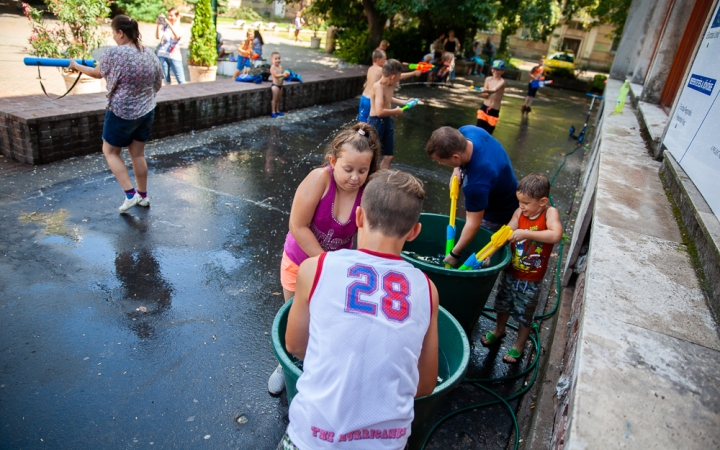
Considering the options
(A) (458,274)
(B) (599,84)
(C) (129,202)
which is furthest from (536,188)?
(B) (599,84)

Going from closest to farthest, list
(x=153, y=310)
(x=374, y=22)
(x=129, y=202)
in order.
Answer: (x=153, y=310)
(x=129, y=202)
(x=374, y=22)

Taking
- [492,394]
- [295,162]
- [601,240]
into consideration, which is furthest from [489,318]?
[295,162]

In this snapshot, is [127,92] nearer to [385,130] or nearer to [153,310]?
[153,310]

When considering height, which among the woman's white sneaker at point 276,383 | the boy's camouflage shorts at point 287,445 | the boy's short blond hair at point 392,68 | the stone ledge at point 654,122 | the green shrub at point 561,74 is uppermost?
the boy's short blond hair at point 392,68

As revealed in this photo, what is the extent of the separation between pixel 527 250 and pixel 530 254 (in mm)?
29

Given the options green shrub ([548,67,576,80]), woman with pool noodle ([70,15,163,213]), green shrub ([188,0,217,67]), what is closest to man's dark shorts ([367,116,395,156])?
woman with pool noodle ([70,15,163,213])

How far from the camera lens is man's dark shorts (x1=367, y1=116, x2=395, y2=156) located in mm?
5742

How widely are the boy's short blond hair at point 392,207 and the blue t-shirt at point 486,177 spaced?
1455 mm

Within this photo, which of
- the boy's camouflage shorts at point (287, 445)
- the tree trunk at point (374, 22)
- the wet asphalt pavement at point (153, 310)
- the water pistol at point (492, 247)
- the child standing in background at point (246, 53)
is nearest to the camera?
the boy's camouflage shorts at point (287, 445)

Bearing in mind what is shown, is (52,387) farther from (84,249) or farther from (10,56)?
(10,56)

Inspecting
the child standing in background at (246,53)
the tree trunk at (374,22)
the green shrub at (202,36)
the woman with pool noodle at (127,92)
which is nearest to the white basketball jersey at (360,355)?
the woman with pool noodle at (127,92)

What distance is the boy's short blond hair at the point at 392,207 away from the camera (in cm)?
146

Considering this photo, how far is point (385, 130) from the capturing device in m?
5.85

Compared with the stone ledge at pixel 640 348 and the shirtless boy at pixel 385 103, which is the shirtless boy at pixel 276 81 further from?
the stone ledge at pixel 640 348
